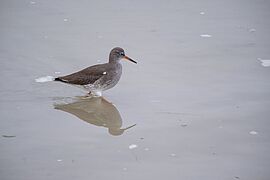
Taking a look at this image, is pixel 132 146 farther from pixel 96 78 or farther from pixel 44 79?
pixel 44 79

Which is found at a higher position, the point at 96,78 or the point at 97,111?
the point at 96,78

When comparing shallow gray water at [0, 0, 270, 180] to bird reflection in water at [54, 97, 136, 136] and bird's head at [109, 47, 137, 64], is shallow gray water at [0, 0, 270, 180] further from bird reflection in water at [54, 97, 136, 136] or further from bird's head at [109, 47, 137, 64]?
bird's head at [109, 47, 137, 64]

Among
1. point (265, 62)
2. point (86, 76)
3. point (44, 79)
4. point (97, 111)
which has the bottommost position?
point (97, 111)

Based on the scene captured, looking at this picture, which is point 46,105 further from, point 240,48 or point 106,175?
point 240,48

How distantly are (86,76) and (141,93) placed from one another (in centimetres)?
65

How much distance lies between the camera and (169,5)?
860cm

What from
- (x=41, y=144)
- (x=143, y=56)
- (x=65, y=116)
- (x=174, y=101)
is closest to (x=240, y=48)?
(x=143, y=56)

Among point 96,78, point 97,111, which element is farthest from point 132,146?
point 96,78

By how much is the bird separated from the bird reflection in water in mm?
135

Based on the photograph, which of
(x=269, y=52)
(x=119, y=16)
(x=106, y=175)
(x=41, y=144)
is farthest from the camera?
(x=119, y=16)

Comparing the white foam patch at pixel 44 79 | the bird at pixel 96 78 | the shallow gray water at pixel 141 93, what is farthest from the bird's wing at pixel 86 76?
the white foam patch at pixel 44 79

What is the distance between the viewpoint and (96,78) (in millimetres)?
6051

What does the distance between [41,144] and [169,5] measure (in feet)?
14.8

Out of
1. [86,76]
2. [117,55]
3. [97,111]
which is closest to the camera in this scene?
[97,111]
